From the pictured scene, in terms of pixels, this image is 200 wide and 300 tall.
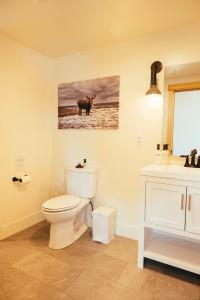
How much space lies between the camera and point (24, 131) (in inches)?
104

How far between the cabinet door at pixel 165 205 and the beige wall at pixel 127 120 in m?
0.54

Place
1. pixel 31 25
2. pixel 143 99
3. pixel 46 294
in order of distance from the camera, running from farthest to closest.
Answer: pixel 143 99 < pixel 31 25 < pixel 46 294

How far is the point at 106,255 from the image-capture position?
6.97 ft

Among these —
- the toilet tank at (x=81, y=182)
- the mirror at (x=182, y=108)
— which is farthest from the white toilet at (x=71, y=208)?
the mirror at (x=182, y=108)

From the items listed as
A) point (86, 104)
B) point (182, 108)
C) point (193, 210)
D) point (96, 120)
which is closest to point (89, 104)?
point (86, 104)

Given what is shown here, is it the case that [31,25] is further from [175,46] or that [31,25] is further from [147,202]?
[147,202]

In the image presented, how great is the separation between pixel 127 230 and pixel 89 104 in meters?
1.60

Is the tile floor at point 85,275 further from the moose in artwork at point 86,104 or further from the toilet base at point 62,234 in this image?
the moose in artwork at point 86,104

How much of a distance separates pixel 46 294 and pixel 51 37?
244 cm

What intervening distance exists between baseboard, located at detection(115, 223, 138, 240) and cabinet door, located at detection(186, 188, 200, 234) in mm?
852

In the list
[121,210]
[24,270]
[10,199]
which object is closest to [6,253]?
[24,270]

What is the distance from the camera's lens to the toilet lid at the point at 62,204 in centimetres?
216

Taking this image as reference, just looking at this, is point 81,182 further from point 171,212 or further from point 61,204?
point 171,212

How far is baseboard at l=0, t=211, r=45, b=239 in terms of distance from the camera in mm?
2433
